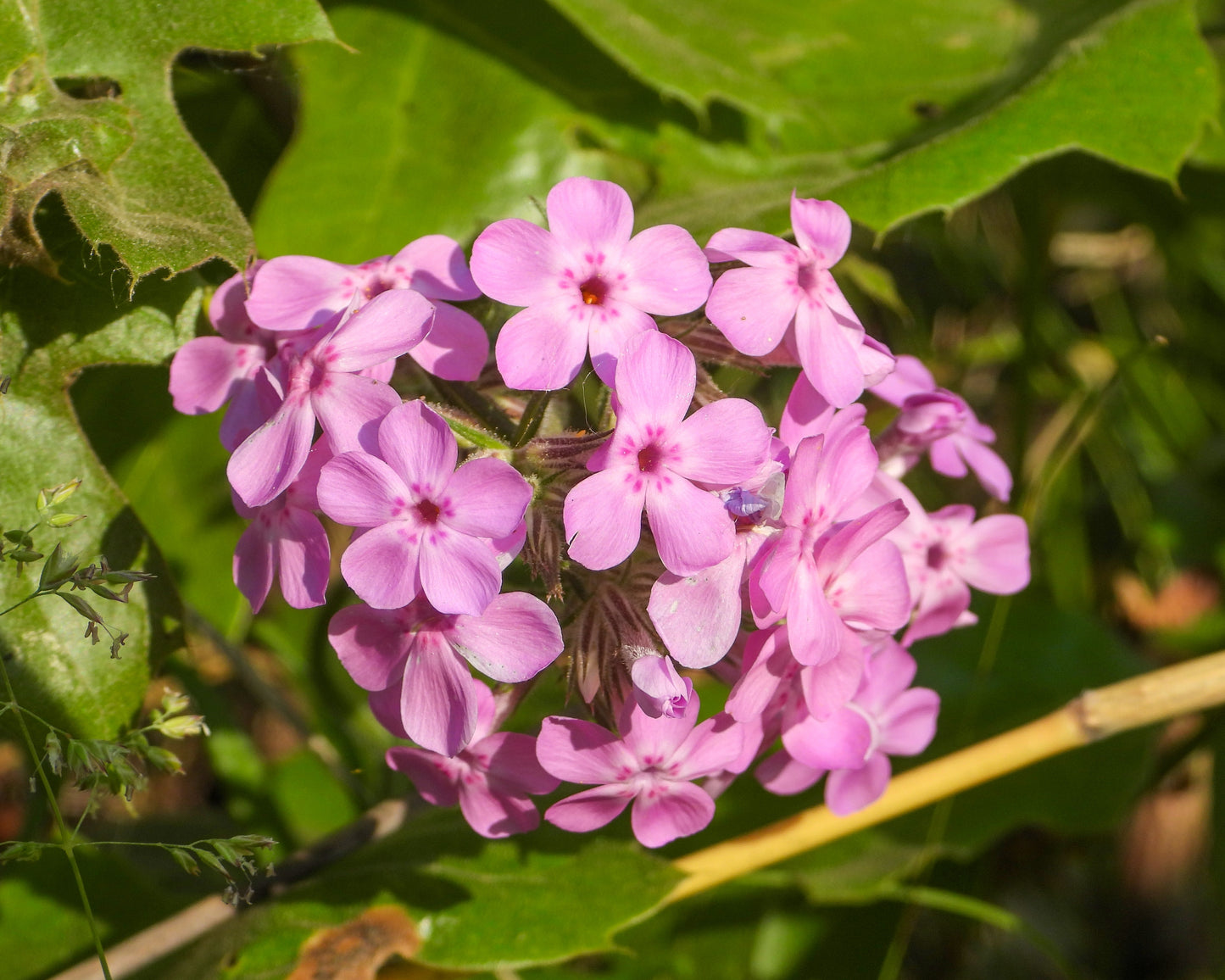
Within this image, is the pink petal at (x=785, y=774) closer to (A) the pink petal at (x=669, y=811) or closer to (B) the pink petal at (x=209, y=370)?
(A) the pink petal at (x=669, y=811)

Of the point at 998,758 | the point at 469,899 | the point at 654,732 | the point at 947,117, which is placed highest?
the point at 947,117

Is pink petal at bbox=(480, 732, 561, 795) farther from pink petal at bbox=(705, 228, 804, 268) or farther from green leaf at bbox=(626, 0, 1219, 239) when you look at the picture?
green leaf at bbox=(626, 0, 1219, 239)

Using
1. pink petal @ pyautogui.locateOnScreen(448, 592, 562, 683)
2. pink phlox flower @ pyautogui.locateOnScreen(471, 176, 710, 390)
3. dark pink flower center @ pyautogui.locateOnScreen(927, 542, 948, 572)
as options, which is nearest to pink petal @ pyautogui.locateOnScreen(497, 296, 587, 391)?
pink phlox flower @ pyautogui.locateOnScreen(471, 176, 710, 390)

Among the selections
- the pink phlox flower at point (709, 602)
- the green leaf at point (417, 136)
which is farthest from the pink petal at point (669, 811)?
the green leaf at point (417, 136)

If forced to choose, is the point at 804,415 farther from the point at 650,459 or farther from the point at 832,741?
the point at 832,741

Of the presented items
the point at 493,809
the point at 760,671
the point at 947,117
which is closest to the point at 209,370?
the point at 493,809

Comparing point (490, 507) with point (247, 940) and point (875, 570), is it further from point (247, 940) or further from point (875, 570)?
point (247, 940)
